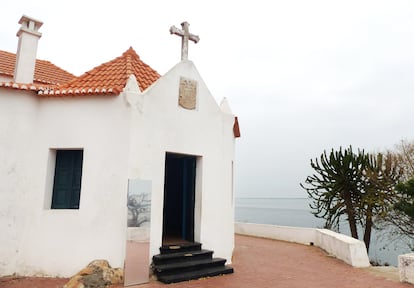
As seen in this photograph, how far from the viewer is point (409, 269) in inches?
286

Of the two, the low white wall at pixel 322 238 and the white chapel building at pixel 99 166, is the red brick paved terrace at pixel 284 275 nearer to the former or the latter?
the low white wall at pixel 322 238

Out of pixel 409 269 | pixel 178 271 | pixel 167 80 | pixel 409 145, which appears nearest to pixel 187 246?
pixel 178 271

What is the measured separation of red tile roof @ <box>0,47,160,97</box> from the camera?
25.9ft

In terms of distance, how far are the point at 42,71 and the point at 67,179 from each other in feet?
21.3

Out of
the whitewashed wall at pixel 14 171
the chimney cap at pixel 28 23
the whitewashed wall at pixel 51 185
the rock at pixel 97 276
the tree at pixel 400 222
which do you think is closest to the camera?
the rock at pixel 97 276

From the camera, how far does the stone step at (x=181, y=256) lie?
740 centimetres

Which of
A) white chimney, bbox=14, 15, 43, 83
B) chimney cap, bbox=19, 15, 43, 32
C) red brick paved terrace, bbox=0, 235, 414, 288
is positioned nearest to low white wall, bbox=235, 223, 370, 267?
red brick paved terrace, bbox=0, 235, 414, 288

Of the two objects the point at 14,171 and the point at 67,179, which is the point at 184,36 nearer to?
the point at 67,179

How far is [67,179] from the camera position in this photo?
8.20 meters

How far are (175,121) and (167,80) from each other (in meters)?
1.13

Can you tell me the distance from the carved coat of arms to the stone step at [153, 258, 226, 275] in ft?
13.5

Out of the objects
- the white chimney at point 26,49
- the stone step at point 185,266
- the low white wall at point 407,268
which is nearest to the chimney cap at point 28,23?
the white chimney at point 26,49

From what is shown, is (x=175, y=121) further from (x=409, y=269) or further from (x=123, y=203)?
(x=409, y=269)

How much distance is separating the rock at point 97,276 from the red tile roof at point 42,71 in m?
7.37
